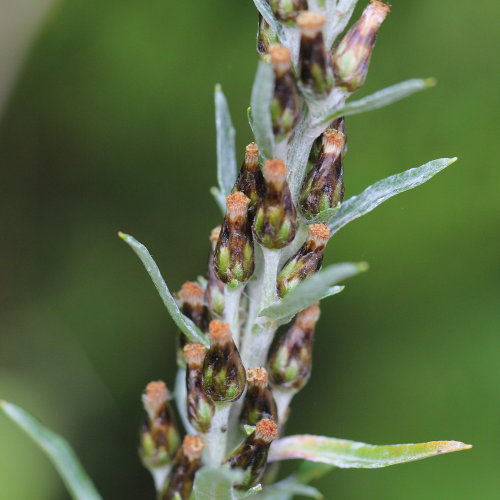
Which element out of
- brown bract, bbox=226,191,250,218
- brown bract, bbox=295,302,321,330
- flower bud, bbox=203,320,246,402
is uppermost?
brown bract, bbox=226,191,250,218

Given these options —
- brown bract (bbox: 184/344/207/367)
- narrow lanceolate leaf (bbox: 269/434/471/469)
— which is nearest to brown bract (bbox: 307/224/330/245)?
brown bract (bbox: 184/344/207/367)

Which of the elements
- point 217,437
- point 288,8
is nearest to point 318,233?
point 288,8

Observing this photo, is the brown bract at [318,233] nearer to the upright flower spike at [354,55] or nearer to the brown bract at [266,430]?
the upright flower spike at [354,55]

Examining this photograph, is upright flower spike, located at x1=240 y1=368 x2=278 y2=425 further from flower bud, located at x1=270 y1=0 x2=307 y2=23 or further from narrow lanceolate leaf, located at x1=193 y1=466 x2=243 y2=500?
flower bud, located at x1=270 y1=0 x2=307 y2=23

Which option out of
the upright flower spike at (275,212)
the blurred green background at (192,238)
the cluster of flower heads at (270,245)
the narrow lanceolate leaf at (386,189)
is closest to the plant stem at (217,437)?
the cluster of flower heads at (270,245)

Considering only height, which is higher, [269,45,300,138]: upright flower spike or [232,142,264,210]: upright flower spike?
[269,45,300,138]: upright flower spike

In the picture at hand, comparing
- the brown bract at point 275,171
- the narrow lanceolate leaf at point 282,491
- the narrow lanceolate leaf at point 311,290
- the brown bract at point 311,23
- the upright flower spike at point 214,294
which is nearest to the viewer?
the narrow lanceolate leaf at point 311,290
